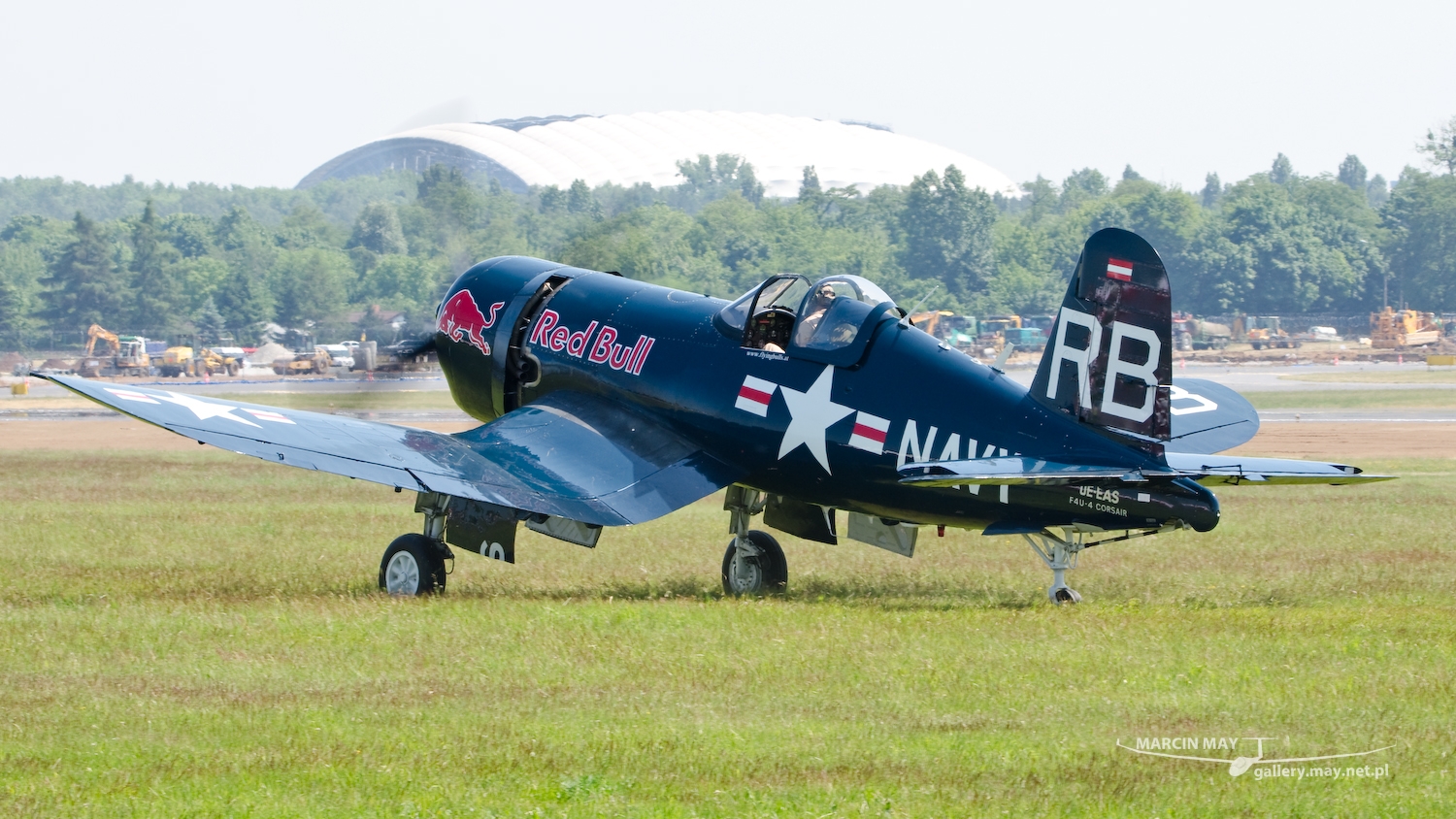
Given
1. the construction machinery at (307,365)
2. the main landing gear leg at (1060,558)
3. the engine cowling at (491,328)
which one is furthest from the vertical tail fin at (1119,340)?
the construction machinery at (307,365)

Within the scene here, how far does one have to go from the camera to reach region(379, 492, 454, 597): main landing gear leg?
13141 mm

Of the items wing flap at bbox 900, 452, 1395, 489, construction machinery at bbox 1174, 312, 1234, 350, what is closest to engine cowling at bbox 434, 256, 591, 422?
wing flap at bbox 900, 452, 1395, 489

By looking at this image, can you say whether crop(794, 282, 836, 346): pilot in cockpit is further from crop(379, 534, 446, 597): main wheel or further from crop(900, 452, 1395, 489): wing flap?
crop(379, 534, 446, 597): main wheel

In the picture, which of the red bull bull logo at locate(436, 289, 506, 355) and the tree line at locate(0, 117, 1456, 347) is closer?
the red bull bull logo at locate(436, 289, 506, 355)

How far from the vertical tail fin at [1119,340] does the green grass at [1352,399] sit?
1765 inches

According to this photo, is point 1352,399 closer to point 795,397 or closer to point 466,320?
point 466,320

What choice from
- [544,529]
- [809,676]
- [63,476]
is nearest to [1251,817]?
[809,676]

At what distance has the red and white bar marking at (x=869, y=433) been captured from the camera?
12594 millimetres

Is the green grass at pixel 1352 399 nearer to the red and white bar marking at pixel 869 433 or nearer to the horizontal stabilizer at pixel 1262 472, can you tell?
the horizontal stabilizer at pixel 1262 472

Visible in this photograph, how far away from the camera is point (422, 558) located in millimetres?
13172

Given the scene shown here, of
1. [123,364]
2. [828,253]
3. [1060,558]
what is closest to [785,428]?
[1060,558]

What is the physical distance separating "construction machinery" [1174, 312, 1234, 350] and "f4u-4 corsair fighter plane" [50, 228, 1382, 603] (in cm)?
9283

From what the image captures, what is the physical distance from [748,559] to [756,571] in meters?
0.13

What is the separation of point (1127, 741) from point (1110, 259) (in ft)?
14.9
